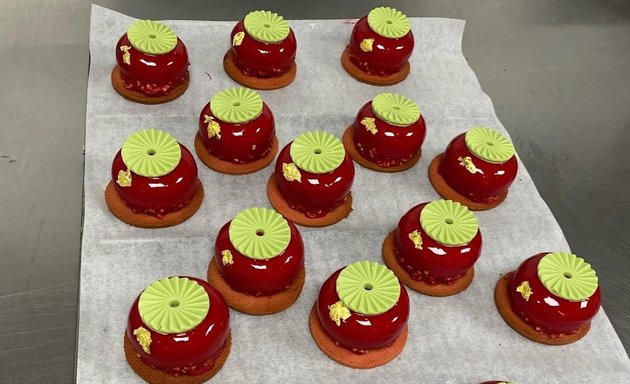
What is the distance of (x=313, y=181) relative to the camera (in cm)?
152

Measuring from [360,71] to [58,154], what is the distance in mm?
812

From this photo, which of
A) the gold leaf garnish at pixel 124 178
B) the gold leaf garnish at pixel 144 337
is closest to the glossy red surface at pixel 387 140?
the gold leaf garnish at pixel 124 178

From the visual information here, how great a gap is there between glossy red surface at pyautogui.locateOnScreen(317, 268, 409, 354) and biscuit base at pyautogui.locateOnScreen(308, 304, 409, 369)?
1 cm

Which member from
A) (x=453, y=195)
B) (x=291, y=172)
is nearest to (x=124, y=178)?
(x=291, y=172)

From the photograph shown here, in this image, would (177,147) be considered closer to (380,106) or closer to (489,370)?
(380,106)

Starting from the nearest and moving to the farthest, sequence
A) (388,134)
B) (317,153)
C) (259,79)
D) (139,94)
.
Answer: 1. (317,153)
2. (388,134)
3. (139,94)
4. (259,79)

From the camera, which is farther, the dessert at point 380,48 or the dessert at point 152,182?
the dessert at point 380,48

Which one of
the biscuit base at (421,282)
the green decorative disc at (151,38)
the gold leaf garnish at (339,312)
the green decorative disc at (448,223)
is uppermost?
the green decorative disc at (448,223)

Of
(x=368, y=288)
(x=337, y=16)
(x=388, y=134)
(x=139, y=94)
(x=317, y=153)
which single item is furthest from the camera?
(x=337, y=16)

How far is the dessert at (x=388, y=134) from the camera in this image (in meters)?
1.67

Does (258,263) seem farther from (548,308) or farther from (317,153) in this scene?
(548,308)

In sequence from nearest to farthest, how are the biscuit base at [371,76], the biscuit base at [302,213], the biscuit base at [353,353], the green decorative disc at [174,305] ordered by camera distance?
the green decorative disc at [174,305], the biscuit base at [353,353], the biscuit base at [302,213], the biscuit base at [371,76]

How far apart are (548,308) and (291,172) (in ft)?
1.94

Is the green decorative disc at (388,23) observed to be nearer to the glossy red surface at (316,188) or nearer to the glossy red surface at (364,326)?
the glossy red surface at (316,188)
